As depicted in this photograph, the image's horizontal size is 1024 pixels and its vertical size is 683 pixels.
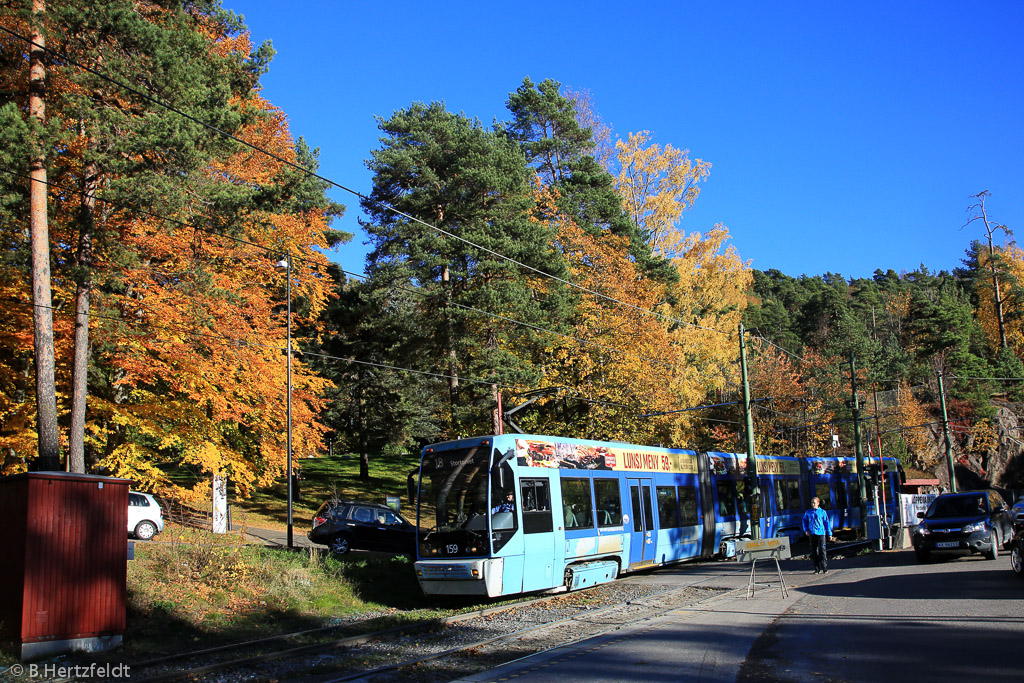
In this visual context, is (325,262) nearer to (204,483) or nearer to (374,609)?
(204,483)

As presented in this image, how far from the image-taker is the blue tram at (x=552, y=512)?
1414cm

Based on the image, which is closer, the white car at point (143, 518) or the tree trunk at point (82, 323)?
the tree trunk at point (82, 323)

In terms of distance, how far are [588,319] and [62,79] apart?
2119cm

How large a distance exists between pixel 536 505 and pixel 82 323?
11509mm

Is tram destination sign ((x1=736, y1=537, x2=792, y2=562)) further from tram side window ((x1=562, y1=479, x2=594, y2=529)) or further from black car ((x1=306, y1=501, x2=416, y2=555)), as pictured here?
black car ((x1=306, y1=501, x2=416, y2=555))

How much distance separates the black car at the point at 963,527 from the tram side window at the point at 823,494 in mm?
10844

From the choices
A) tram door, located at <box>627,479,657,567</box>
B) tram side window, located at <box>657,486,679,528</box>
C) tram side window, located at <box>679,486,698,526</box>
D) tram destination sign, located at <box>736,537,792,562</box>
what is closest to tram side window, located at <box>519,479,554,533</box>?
tram door, located at <box>627,479,657,567</box>

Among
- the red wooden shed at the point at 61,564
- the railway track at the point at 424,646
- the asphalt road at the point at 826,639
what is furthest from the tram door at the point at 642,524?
the red wooden shed at the point at 61,564

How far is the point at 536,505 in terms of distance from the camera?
14828 mm

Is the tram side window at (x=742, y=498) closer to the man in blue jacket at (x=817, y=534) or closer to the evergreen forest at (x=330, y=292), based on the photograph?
the evergreen forest at (x=330, y=292)

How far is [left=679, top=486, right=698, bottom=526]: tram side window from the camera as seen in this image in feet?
69.1

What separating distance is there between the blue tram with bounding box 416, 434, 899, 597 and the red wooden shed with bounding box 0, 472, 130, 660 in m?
5.55

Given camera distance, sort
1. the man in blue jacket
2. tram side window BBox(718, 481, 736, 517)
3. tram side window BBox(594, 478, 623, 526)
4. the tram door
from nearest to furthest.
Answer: the man in blue jacket < tram side window BBox(594, 478, 623, 526) < the tram door < tram side window BBox(718, 481, 736, 517)

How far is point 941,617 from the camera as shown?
1038cm
